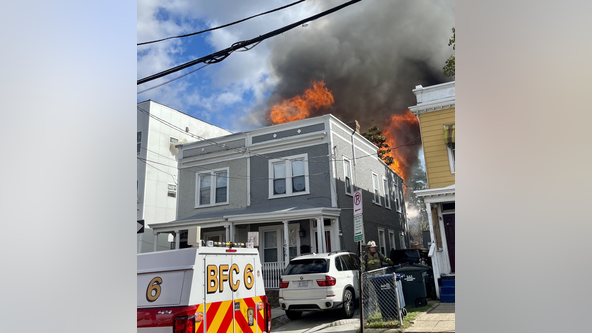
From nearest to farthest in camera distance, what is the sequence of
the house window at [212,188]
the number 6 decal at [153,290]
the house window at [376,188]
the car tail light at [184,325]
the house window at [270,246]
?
the car tail light at [184,325]
the number 6 decal at [153,290]
the house window at [270,246]
the house window at [212,188]
the house window at [376,188]

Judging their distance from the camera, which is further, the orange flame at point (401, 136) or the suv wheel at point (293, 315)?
the orange flame at point (401, 136)

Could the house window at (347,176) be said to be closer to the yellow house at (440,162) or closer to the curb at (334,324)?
the yellow house at (440,162)

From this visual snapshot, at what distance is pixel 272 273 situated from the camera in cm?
1281

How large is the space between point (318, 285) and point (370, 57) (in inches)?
1969

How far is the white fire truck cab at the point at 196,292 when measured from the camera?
360 centimetres

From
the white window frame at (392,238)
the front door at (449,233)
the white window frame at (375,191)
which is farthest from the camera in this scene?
the white window frame at (392,238)

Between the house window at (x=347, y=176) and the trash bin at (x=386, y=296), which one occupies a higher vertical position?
the house window at (x=347, y=176)

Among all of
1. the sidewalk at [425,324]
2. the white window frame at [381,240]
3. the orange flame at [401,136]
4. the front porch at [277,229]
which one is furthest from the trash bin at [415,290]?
the orange flame at [401,136]

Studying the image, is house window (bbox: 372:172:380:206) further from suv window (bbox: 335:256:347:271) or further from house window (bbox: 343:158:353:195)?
suv window (bbox: 335:256:347:271)

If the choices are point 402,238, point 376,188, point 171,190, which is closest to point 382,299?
point 376,188

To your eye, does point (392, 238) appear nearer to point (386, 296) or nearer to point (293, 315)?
point (293, 315)
